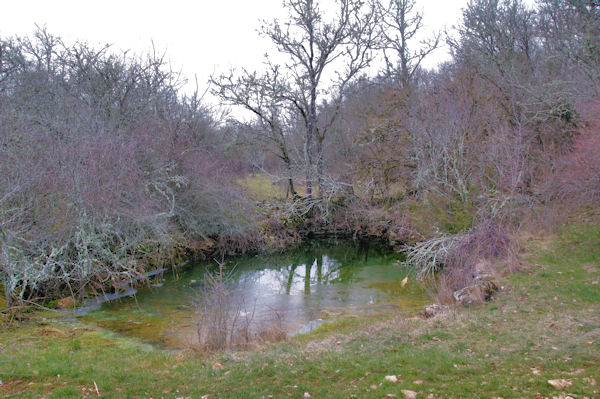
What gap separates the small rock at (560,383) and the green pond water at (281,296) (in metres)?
5.23

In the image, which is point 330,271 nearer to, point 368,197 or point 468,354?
point 368,197

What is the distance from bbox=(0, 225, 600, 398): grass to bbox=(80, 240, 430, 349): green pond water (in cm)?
106

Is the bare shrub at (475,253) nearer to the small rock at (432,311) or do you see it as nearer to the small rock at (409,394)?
the small rock at (432,311)

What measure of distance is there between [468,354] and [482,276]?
5.14m

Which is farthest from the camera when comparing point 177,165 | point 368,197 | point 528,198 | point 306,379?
point 368,197

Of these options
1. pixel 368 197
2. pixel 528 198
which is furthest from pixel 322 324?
pixel 368 197

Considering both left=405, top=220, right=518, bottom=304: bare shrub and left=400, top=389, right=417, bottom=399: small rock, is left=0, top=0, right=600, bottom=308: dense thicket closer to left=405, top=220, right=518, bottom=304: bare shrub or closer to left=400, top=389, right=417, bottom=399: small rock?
left=405, top=220, right=518, bottom=304: bare shrub

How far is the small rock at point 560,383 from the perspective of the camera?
4873 mm

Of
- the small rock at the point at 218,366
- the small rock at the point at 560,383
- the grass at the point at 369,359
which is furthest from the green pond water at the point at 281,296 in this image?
the small rock at the point at 560,383

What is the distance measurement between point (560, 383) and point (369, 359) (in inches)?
100

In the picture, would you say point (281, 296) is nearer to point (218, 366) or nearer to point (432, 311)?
point (432, 311)

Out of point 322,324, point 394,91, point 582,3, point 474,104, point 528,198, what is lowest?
point 322,324

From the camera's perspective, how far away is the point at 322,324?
10.8 meters

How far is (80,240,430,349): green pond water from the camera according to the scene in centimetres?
1084
